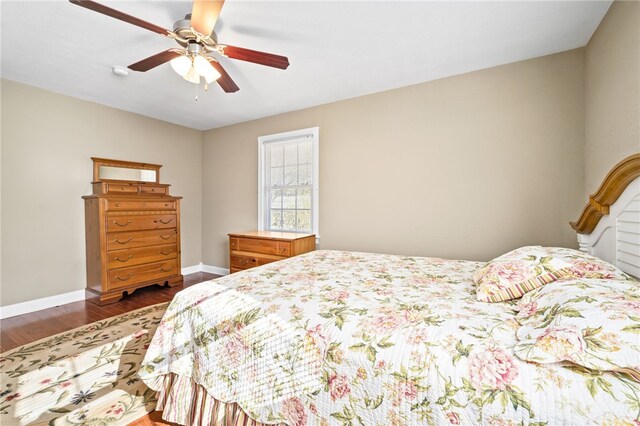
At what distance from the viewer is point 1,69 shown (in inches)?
105

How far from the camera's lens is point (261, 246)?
3.45 meters

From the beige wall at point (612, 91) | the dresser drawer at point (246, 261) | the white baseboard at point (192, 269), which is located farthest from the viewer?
the white baseboard at point (192, 269)

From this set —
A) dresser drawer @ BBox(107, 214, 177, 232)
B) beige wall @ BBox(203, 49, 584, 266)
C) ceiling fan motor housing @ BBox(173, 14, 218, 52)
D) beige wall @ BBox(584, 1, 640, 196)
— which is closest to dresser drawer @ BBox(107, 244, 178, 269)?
dresser drawer @ BBox(107, 214, 177, 232)

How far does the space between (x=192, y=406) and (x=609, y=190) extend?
2.61 meters

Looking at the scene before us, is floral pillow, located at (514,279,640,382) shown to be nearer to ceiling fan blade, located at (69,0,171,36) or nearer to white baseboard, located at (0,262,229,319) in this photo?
ceiling fan blade, located at (69,0,171,36)

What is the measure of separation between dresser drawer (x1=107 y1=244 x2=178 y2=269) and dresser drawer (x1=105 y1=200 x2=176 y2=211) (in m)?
0.53

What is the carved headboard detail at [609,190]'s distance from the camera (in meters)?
1.43

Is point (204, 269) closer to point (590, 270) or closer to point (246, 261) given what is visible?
point (246, 261)

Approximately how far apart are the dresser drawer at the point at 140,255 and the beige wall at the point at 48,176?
54 cm

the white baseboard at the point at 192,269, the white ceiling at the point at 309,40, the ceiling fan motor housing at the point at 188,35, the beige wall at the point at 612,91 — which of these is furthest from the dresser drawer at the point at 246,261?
the beige wall at the point at 612,91

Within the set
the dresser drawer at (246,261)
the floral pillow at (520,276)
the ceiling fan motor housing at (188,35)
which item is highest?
the ceiling fan motor housing at (188,35)

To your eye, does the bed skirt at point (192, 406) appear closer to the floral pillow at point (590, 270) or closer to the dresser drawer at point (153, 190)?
the floral pillow at point (590, 270)

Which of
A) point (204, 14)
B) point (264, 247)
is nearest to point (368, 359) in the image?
point (204, 14)

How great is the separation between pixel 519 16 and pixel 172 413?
10.9 ft
